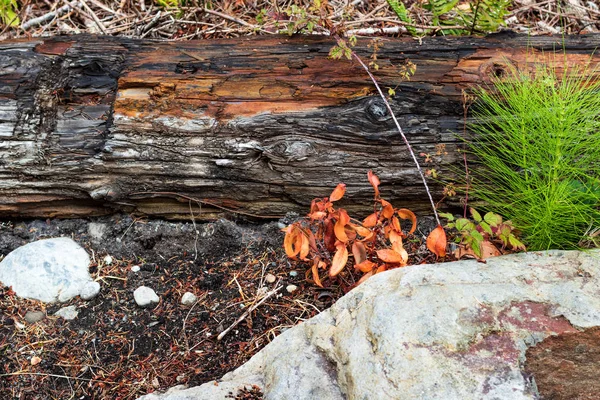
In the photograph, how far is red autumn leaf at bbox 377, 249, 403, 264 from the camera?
8.63ft

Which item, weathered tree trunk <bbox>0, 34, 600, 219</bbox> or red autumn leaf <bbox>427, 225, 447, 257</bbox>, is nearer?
red autumn leaf <bbox>427, 225, 447, 257</bbox>

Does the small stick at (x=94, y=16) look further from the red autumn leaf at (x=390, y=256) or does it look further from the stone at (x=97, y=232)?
the red autumn leaf at (x=390, y=256)

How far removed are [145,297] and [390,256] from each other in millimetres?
1262

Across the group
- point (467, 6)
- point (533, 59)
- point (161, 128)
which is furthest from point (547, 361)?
point (467, 6)

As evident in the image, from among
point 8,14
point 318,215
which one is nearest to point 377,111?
point 318,215

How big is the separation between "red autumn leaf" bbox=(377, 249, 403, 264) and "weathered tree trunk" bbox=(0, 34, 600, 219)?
55 centimetres

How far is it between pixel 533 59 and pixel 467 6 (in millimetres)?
1157

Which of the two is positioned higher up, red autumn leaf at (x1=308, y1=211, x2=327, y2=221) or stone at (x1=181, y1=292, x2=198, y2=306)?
red autumn leaf at (x1=308, y1=211, x2=327, y2=221)

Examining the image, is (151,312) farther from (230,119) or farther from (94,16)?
(94,16)

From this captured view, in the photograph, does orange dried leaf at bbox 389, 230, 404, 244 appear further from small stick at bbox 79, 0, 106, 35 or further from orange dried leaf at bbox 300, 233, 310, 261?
small stick at bbox 79, 0, 106, 35

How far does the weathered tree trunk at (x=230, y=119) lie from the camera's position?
3.07m

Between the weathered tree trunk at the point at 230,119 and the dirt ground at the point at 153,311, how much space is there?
164 mm

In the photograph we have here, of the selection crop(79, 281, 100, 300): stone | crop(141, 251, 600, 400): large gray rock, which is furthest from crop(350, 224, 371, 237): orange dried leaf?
crop(79, 281, 100, 300): stone

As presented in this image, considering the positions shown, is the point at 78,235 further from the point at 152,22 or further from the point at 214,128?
the point at 152,22
